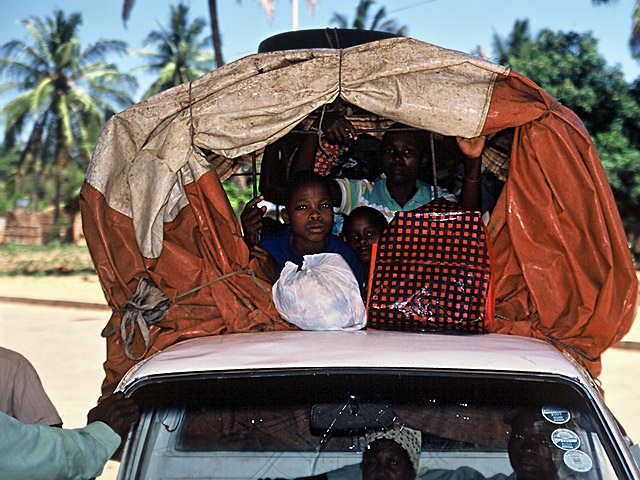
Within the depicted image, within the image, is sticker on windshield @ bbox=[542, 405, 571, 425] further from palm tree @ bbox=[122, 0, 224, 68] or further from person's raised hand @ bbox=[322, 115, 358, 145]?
palm tree @ bbox=[122, 0, 224, 68]

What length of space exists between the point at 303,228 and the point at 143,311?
880 millimetres

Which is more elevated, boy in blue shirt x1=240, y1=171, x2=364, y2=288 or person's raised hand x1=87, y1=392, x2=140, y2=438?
boy in blue shirt x1=240, y1=171, x2=364, y2=288

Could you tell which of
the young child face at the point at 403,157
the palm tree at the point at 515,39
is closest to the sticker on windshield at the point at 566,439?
the young child face at the point at 403,157

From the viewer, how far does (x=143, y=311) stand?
2900 millimetres

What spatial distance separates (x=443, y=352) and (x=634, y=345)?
9.99 m

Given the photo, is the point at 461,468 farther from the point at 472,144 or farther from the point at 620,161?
the point at 620,161

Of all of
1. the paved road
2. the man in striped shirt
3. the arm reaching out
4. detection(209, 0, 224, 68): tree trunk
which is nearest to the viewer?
the arm reaching out

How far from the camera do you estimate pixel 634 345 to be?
11117mm

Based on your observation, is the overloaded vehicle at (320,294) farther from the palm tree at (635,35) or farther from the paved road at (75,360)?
the palm tree at (635,35)

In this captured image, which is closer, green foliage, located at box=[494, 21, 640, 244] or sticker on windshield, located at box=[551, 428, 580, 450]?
sticker on windshield, located at box=[551, 428, 580, 450]

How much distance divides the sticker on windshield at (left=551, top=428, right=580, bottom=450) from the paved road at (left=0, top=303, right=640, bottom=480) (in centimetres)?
432

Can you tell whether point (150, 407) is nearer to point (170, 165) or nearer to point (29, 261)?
point (170, 165)

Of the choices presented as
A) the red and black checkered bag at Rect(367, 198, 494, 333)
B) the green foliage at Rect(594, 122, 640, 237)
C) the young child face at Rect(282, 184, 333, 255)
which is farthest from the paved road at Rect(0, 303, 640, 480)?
the green foliage at Rect(594, 122, 640, 237)

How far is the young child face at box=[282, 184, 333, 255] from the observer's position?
135 inches
